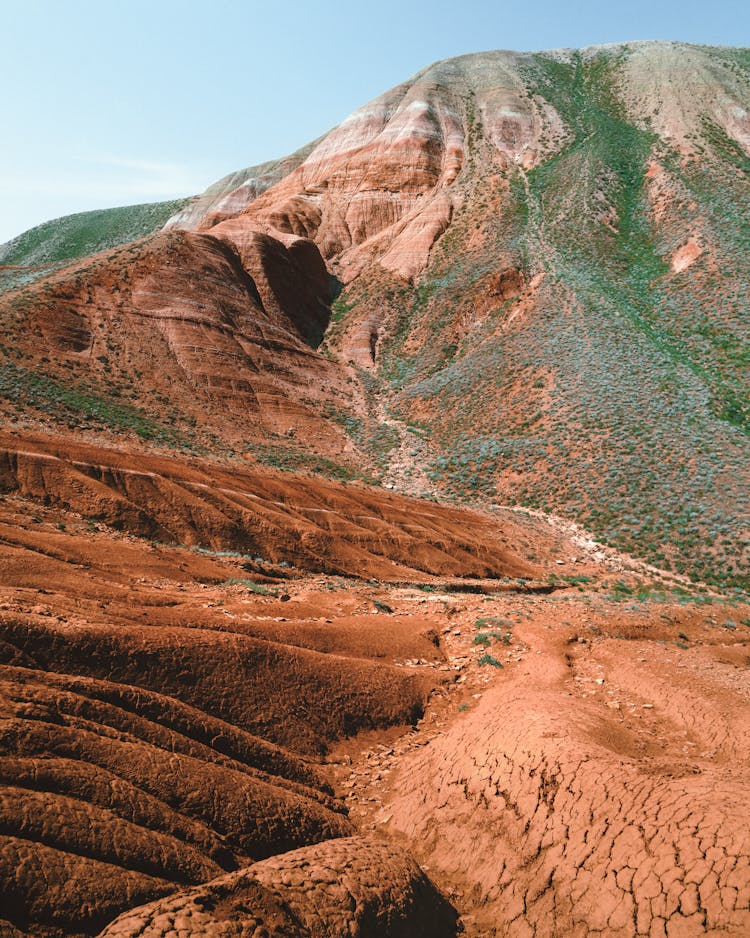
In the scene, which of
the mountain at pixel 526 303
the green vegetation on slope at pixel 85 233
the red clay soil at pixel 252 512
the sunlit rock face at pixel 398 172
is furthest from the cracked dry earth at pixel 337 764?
the green vegetation on slope at pixel 85 233

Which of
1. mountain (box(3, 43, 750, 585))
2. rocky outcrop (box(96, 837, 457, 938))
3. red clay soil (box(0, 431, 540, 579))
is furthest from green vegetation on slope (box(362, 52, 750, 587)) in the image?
rocky outcrop (box(96, 837, 457, 938))

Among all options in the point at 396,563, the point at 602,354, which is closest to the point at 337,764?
the point at 396,563

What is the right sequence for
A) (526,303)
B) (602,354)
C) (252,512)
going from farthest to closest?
1. (526,303)
2. (602,354)
3. (252,512)

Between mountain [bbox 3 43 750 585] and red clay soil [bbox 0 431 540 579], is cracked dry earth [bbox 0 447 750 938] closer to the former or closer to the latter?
red clay soil [bbox 0 431 540 579]

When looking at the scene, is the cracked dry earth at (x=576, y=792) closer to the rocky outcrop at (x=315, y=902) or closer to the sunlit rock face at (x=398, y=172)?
the rocky outcrop at (x=315, y=902)

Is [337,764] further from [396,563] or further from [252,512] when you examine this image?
[396,563]
